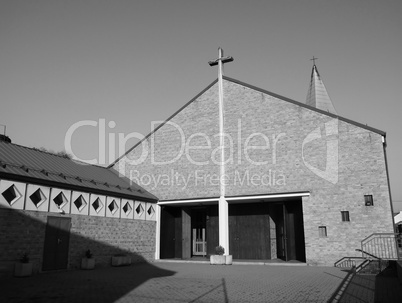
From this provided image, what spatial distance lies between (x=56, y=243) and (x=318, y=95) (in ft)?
93.2

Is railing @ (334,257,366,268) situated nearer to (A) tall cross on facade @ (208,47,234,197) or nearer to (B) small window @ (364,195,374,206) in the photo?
(B) small window @ (364,195,374,206)

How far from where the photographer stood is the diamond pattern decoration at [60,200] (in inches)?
590

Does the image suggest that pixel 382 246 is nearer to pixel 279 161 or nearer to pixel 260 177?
pixel 279 161

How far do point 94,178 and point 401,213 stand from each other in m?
67.6

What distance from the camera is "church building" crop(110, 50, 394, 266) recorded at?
1709 centimetres

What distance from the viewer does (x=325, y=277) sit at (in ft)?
41.8

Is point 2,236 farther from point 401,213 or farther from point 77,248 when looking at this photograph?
point 401,213

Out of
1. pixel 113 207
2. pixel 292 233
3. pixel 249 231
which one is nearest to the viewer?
pixel 113 207

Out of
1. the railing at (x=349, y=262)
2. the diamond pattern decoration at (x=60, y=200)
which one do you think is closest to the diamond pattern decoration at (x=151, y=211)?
the diamond pattern decoration at (x=60, y=200)

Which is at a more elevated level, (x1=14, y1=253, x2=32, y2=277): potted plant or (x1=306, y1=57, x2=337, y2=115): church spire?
(x1=306, y1=57, x2=337, y2=115): church spire

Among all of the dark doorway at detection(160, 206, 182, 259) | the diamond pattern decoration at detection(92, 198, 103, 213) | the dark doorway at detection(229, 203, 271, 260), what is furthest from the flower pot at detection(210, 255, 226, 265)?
the diamond pattern decoration at detection(92, 198, 103, 213)

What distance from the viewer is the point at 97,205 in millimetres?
17266

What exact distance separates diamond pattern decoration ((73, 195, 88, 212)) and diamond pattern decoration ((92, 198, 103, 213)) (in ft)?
2.06

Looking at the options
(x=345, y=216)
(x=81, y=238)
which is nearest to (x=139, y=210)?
(x=81, y=238)
